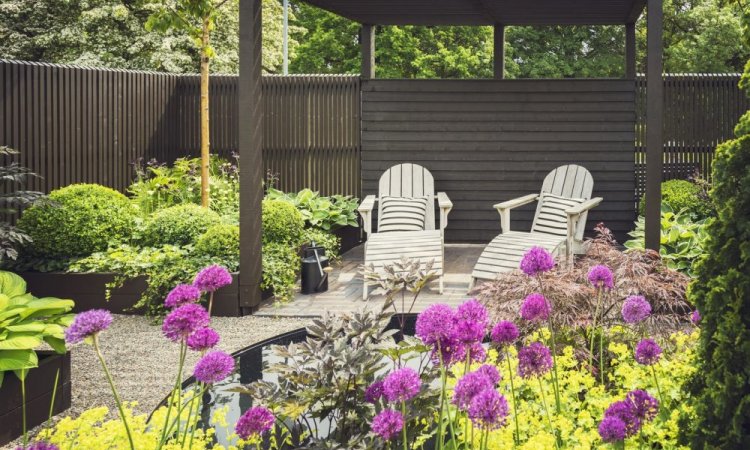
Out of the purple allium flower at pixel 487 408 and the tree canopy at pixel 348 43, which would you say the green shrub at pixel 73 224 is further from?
the tree canopy at pixel 348 43

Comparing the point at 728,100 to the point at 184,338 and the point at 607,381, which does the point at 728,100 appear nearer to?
the point at 607,381

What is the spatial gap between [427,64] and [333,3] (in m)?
15.9

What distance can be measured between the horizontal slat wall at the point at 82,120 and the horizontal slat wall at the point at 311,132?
0.89 meters

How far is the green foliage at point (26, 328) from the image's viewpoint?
11.3ft

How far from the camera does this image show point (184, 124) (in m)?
10.6

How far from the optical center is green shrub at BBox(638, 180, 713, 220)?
848 centimetres

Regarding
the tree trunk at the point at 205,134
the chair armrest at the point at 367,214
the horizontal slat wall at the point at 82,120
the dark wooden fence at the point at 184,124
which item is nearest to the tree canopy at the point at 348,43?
the dark wooden fence at the point at 184,124

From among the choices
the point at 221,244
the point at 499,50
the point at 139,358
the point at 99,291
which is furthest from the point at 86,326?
the point at 499,50

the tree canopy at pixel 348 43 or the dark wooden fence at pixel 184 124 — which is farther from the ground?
the tree canopy at pixel 348 43

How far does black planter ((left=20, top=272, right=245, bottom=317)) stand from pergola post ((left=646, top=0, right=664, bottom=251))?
2.99 m

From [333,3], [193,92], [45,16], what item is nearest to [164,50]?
[45,16]

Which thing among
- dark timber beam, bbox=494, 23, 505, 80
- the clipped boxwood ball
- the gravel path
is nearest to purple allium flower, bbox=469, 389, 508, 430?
the gravel path

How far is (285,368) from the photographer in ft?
7.02

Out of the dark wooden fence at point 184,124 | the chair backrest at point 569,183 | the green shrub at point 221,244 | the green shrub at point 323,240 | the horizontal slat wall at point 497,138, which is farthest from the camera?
the horizontal slat wall at point 497,138
